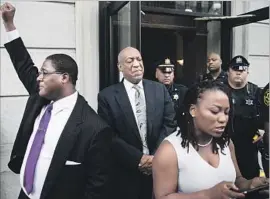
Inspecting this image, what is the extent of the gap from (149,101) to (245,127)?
49.0 inches

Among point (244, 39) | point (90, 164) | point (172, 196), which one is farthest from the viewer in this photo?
point (244, 39)

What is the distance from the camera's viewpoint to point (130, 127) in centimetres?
347

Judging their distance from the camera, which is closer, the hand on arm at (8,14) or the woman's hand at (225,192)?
the woman's hand at (225,192)

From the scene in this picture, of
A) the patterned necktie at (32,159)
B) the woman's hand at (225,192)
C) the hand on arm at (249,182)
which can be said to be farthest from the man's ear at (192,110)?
the patterned necktie at (32,159)

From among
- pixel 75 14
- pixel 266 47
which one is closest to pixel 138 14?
pixel 75 14

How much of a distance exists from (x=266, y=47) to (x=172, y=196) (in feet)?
17.9

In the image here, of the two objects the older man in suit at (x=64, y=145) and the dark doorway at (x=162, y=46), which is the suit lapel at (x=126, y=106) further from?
the dark doorway at (x=162, y=46)

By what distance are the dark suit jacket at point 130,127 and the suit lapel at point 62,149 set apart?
1.09m

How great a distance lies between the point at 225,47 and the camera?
259 inches

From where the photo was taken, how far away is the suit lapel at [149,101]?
3.49 m

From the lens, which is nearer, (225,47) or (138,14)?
(138,14)

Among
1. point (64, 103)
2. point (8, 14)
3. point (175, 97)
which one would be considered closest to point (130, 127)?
point (64, 103)

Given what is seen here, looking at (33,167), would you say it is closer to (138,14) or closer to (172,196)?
(172,196)

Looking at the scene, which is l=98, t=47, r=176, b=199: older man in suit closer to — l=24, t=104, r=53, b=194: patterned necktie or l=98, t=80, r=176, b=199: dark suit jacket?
l=98, t=80, r=176, b=199: dark suit jacket
